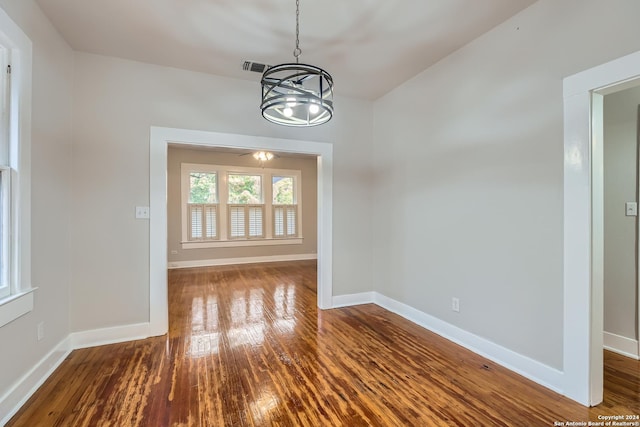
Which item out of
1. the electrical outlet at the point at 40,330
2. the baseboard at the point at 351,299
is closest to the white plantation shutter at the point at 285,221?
the baseboard at the point at 351,299

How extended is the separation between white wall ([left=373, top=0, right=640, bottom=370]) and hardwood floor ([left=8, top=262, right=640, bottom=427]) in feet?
1.38

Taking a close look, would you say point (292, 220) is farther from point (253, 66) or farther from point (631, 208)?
point (631, 208)

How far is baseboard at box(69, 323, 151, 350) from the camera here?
2.73m

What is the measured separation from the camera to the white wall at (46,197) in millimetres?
1923

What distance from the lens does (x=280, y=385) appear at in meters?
2.12

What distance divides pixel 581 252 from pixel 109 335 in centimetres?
398

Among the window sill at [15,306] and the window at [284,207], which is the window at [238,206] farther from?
the window sill at [15,306]

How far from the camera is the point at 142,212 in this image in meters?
2.95

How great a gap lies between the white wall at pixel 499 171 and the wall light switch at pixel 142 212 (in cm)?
283

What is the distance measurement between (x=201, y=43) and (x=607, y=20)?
299 cm

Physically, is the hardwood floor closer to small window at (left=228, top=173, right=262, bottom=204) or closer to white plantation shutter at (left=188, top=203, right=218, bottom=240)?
white plantation shutter at (left=188, top=203, right=218, bottom=240)

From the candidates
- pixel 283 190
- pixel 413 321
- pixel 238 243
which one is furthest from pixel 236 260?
pixel 413 321

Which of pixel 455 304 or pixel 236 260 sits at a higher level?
pixel 455 304

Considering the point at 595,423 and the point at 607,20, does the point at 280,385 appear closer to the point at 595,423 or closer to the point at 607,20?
the point at 595,423
